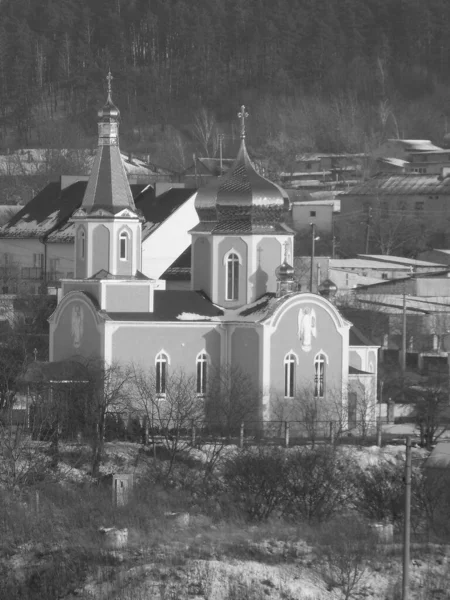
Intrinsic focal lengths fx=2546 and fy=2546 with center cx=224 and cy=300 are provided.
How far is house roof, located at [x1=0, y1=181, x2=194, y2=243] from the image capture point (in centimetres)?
5128

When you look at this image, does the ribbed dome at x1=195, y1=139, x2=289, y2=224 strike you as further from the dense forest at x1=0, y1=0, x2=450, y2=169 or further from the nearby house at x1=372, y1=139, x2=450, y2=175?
the dense forest at x1=0, y1=0, x2=450, y2=169

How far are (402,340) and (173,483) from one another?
12.9 metres

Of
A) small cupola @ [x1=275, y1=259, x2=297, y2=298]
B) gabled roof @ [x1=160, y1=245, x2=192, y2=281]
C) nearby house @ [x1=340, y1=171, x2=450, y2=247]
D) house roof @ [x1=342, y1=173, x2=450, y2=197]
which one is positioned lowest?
small cupola @ [x1=275, y1=259, x2=297, y2=298]

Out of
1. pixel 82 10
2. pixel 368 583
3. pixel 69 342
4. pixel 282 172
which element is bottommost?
pixel 368 583

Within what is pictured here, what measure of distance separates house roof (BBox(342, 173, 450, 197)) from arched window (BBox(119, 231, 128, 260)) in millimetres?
28168

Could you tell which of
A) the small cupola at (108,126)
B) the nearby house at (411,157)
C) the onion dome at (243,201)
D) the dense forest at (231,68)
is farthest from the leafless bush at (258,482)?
the dense forest at (231,68)

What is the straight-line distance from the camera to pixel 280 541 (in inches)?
1177

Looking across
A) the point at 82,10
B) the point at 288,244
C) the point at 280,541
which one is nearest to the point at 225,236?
the point at 288,244

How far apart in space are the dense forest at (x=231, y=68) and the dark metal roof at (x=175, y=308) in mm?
44933

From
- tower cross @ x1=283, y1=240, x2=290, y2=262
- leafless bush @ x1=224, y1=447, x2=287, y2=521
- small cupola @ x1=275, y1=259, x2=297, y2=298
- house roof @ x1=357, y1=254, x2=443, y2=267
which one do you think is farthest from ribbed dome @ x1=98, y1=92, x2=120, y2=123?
house roof @ x1=357, y1=254, x2=443, y2=267

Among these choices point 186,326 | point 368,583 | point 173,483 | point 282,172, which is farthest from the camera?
point 282,172

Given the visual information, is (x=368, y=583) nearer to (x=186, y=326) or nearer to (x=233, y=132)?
(x=186, y=326)

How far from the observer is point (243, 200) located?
39.8m

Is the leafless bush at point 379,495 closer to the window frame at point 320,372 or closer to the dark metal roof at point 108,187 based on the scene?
the window frame at point 320,372
